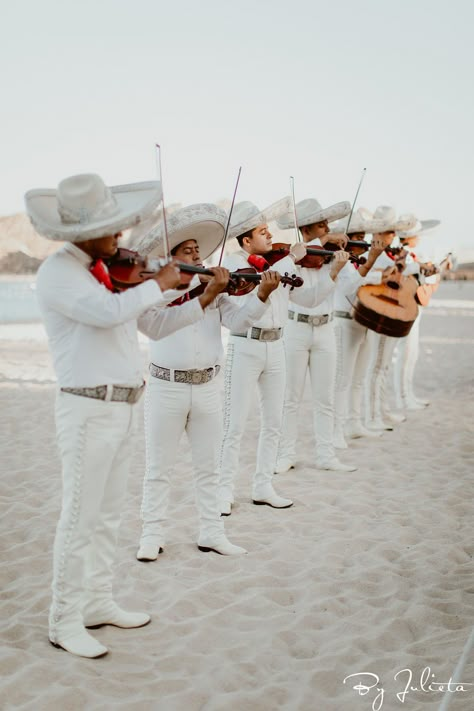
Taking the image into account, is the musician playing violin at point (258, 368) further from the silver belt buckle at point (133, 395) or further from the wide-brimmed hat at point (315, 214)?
the silver belt buckle at point (133, 395)

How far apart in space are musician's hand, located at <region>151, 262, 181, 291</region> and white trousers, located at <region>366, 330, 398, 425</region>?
16.7 ft

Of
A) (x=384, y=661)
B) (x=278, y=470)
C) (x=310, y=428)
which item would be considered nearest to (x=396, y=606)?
(x=384, y=661)

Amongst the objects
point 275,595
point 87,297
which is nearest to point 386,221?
point 275,595

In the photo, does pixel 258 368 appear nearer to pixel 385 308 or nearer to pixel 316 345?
pixel 316 345

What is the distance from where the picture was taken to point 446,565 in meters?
4.35

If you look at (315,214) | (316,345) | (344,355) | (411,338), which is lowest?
(411,338)

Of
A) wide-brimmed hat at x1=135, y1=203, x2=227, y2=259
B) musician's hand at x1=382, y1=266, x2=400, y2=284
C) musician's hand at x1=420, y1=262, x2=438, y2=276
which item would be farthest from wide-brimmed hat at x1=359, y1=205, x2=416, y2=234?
wide-brimmed hat at x1=135, y1=203, x2=227, y2=259

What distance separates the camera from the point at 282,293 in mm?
5199

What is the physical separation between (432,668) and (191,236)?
233cm

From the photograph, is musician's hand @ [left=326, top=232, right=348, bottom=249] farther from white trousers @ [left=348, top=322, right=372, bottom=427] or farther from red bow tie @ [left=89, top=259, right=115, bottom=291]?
red bow tie @ [left=89, top=259, right=115, bottom=291]

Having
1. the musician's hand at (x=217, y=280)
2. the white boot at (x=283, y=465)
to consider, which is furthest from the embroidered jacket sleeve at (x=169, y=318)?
the white boot at (x=283, y=465)

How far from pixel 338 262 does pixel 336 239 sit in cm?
35

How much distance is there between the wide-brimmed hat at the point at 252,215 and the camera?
4.75 m

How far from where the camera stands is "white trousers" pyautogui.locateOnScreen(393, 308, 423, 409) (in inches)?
345
